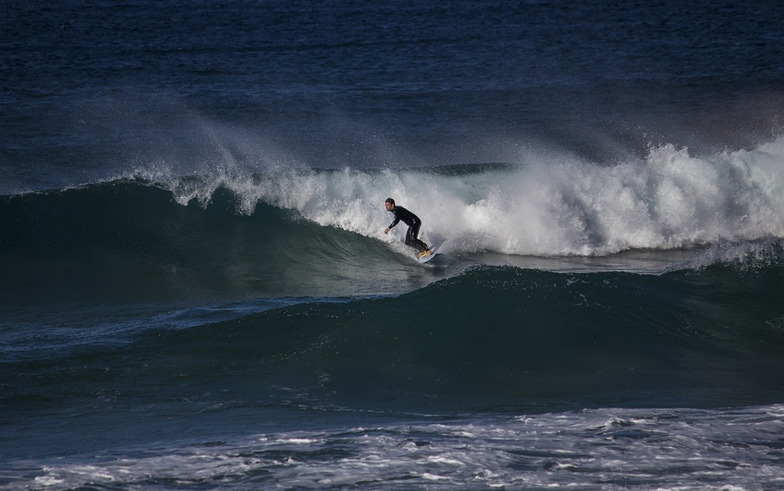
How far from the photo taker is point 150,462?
6.21 metres

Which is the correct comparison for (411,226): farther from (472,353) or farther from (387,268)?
(472,353)

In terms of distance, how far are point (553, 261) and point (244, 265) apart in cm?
577

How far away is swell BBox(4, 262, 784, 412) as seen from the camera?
8.05 m

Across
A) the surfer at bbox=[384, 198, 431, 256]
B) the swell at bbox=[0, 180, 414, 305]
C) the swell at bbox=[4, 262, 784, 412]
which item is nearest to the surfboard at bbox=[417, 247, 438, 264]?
the surfer at bbox=[384, 198, 431, 256]

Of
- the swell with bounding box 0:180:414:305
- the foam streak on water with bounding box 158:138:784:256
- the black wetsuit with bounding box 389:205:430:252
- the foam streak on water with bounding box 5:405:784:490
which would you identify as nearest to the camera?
the foam streak on water with bounding box 5:405:784:490

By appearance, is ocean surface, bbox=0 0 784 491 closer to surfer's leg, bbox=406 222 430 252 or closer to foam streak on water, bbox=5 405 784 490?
foam streak on water, bbox=5 405 784 490

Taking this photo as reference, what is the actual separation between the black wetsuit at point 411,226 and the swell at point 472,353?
2590 millimetres

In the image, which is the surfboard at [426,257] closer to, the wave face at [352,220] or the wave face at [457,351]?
the wave face at [352,220]

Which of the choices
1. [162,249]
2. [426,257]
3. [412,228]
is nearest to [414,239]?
[412,228]

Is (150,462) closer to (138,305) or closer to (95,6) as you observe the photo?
(138,305)

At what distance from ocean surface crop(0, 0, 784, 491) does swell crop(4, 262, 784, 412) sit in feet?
0.14

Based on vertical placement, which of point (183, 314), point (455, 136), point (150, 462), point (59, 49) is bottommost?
point (150, 462)

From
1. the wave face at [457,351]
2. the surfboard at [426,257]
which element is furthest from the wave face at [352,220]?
the wave face at [457,351]

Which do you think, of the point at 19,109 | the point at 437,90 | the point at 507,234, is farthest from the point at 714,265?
the point at 19,109
